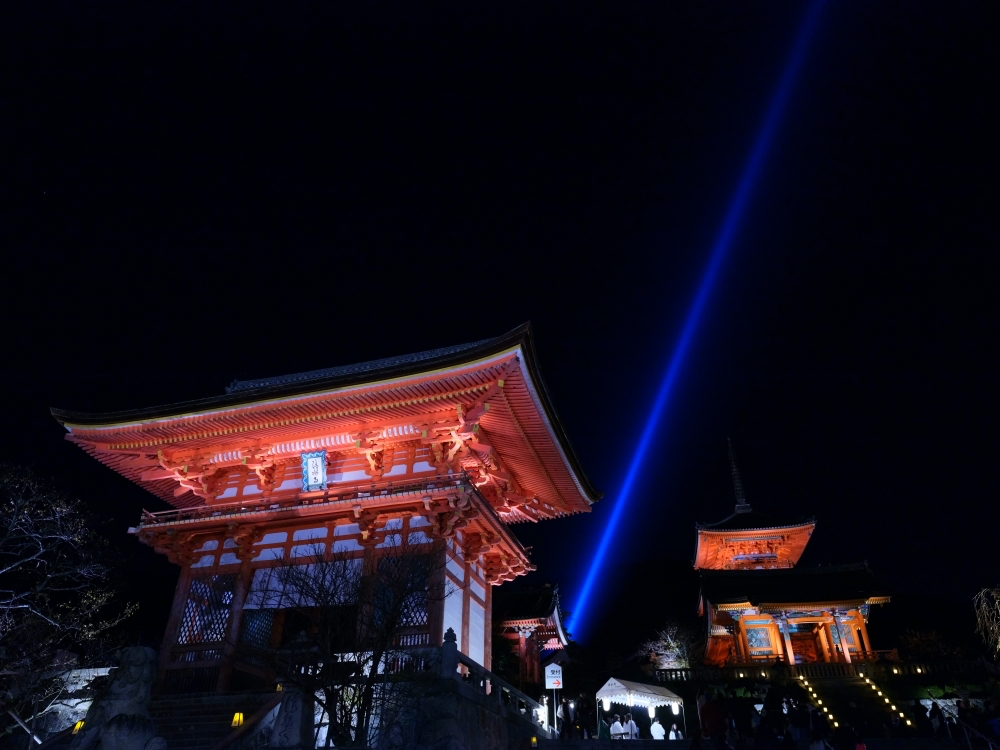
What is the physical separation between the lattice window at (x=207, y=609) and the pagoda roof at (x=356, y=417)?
3817mm

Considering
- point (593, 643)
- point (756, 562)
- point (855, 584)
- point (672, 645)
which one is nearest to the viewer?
point (855, 584)

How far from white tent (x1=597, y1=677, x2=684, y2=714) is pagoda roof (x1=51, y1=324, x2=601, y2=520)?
737cm

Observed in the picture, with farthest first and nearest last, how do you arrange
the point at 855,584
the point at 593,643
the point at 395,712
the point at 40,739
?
the point at 593,643, the point at 855,584, the point at 40,739, the point at 395,712

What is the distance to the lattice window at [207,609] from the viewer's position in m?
17.5

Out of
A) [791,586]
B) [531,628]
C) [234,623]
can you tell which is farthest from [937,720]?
A: [234,623]

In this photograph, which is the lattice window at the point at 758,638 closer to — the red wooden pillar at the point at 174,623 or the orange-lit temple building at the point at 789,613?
the orange-lit temple building at the point at 789,613

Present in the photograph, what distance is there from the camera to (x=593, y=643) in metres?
74.4

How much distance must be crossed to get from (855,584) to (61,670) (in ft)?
123

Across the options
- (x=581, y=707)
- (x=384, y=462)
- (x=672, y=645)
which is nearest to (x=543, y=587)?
(x=672, y=645)

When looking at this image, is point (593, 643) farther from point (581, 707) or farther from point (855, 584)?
point (581, 707)

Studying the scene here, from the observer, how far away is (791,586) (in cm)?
3781

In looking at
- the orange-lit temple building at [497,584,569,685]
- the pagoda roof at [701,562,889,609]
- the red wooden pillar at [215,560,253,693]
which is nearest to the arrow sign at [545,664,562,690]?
the red wooden pillar at [215,560,253,693]

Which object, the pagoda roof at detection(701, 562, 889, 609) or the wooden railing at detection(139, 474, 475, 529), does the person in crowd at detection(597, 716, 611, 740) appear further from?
the pagoda roof at detection(701, 562, 889, 609)

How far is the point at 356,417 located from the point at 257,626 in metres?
6.27
